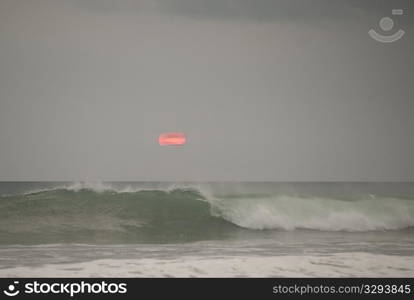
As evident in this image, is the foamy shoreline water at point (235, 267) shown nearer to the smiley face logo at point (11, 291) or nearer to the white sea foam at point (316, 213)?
the smiley face logo at point (11, 291)

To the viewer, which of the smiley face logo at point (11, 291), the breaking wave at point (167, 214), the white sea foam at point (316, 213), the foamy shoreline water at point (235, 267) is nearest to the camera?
the smiley face logo at point (11, 291)

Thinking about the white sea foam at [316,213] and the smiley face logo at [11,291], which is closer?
the smiley face logo at [11,291]

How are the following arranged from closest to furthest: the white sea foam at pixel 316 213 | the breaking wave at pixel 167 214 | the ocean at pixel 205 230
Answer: the ocean at pixel 205 230 → the breaking wave at pixel 167 214 → the white sea foam at pixel 316 213

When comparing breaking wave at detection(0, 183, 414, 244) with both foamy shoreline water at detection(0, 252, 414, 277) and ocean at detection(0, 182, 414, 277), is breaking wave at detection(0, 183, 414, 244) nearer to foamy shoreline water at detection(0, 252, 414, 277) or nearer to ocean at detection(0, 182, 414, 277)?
ocean at detection(0, 182, 414, 277)

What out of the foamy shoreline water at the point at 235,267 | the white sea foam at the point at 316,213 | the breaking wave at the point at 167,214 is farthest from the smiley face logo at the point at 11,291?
the white sea foam at the point at 316,213

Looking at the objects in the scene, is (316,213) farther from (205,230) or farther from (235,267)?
(235,267)

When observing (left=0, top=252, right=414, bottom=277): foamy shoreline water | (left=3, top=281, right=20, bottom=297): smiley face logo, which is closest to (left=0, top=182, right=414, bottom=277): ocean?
(left=0, top=252, right=414, bottom=277): foamy shoreline water

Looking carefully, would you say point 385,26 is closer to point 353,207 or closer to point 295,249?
point 295,249
